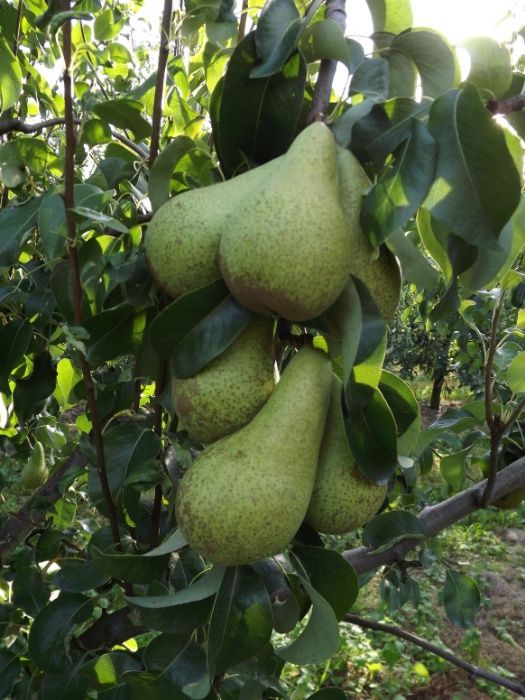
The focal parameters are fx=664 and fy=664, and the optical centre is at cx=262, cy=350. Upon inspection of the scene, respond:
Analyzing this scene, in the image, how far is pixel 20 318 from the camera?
123cm

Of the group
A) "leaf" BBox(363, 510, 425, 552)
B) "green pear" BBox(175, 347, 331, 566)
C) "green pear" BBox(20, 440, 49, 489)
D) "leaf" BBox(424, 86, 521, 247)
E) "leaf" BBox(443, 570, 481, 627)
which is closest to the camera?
"leaf" BBox(424, 86, 521, 247)

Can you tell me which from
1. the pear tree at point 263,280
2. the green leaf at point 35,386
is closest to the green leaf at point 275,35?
the pear tree at point 263,280

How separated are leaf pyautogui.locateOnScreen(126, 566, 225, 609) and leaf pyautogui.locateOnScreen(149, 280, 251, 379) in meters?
0.29

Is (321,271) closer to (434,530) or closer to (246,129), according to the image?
(246,129)

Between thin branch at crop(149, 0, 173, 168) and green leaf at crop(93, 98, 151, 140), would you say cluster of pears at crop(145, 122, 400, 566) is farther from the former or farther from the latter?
green leaf at crop(93, 98, 151, 140)

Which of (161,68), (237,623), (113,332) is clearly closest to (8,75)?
(161,68)

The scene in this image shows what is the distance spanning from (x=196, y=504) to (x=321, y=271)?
293 mm

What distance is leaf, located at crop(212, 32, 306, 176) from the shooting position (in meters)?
0.80

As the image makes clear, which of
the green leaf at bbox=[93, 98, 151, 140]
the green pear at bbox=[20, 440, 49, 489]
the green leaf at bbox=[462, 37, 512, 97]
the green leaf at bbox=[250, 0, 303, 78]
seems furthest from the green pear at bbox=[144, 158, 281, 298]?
the green pear at bbox=[20, 440, 49, 489]

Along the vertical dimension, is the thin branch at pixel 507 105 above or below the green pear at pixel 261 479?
above

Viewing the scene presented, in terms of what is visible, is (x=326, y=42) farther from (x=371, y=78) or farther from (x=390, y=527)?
(x=390, y=527)

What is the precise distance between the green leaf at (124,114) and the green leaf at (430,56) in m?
0.42

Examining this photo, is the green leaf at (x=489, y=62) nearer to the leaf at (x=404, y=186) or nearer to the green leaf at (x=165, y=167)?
the leaf at (x=404, y=186)

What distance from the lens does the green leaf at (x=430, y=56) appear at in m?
0.81
